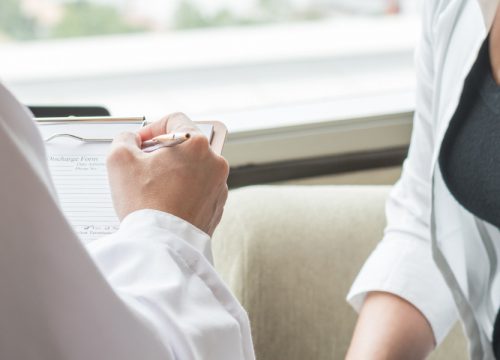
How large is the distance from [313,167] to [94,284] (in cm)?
93

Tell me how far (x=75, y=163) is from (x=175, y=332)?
226 millimetres

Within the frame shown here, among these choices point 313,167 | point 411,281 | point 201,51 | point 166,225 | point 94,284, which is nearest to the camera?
point 94,284

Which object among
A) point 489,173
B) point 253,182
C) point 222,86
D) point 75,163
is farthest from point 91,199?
point 222,86

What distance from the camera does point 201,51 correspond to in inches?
69.8

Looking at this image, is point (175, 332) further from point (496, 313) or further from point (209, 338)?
point (496, 313)

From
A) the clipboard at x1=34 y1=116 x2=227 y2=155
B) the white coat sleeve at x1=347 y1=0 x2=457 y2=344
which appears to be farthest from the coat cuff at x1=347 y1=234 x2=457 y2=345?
the clipboard at x1=34 y1=116 x2=227 y2=155

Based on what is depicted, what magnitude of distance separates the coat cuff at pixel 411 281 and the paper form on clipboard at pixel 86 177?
38cm

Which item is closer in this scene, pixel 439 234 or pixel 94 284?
pixel 94 284

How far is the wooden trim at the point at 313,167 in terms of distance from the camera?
4.21ft

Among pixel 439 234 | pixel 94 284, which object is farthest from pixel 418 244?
pixel 94 284

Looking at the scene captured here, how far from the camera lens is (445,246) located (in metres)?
0.90

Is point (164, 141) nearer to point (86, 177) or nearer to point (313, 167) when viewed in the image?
point (86, 177)

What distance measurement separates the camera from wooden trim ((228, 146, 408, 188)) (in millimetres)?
1283

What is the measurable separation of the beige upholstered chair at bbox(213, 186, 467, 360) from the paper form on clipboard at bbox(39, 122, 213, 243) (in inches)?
15.1
